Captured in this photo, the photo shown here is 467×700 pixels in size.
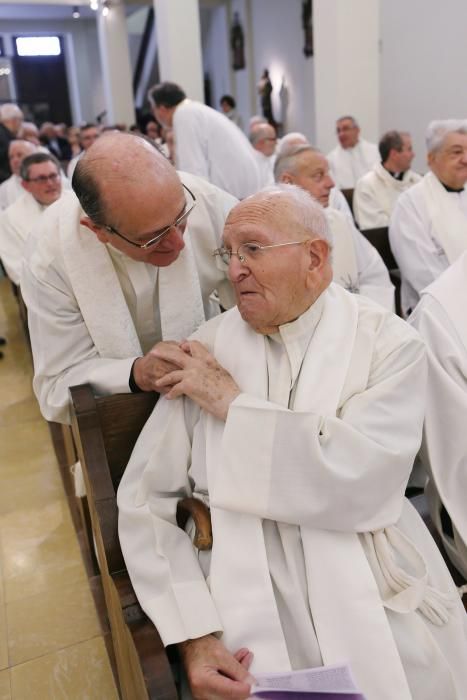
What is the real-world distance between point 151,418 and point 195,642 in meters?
0.61

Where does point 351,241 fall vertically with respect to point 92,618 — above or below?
above

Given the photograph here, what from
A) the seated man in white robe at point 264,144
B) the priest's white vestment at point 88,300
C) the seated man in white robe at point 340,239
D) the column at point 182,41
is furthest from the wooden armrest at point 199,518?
the column at point 182,41

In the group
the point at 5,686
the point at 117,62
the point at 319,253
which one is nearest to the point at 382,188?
the point at 319,253

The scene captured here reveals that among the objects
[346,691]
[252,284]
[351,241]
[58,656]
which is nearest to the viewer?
[346,691]

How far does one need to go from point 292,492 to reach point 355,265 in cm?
225

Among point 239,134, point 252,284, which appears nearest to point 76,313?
point 252,284

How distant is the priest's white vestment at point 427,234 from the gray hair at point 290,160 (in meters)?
1.13

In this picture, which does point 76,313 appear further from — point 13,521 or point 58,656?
point 13,521

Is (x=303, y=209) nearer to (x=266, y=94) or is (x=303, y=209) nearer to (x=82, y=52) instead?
(x=266, y=94)

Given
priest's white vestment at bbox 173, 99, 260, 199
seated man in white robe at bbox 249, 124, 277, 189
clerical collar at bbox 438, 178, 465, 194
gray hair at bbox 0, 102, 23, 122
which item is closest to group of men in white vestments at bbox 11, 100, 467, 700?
clerical collar at bbox 438, 178, 465, 194

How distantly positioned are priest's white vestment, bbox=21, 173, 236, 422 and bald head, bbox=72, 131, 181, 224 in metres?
0.26

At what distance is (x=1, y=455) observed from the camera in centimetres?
390

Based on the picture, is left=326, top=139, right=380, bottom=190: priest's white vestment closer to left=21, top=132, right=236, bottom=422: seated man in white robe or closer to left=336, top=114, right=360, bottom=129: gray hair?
left=336, top=114, right=360, bottom=129: gray hair

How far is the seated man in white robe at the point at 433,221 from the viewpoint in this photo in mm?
4074
